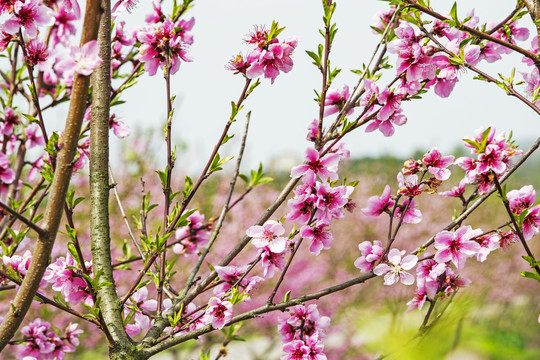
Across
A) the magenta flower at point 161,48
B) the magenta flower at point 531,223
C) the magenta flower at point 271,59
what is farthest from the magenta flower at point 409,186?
the magenta flower at point 161,48

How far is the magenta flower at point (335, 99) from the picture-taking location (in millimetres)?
1959

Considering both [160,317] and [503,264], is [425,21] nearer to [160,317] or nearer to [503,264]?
[160,317]

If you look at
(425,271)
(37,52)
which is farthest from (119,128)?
(425,271)

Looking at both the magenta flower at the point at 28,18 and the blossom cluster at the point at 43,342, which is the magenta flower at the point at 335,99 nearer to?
the magenta flower at the point at 28,18

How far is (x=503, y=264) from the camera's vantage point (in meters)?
12.0

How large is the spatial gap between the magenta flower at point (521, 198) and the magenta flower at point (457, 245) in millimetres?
204

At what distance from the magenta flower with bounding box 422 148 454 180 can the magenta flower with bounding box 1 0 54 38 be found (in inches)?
58.6

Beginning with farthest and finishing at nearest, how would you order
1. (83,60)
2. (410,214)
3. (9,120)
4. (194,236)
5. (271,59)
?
(9,120) < (194,236) < (410,214) < (271,59) < (83,60)

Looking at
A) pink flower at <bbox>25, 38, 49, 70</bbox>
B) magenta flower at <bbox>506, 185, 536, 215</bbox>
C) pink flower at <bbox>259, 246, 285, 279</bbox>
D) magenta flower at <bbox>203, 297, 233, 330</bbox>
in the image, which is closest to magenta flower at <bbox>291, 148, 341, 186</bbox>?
pink flower at <bbox>259, 246, 285, 279</bbox>

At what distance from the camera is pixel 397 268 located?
1.77 m

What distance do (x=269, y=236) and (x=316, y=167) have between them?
0.31 metres

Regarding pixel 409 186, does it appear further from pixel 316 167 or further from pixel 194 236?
pixel 194 236

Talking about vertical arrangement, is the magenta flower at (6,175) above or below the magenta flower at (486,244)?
above

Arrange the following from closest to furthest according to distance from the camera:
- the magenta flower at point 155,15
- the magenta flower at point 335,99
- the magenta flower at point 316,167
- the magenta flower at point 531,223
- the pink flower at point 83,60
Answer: the pink flower at point 83,60 → the magenta flower at point 316,167 → the magenta flower at point 531,223 → the magenta flower at point 335,99 → the magenta flower at point 155,15
